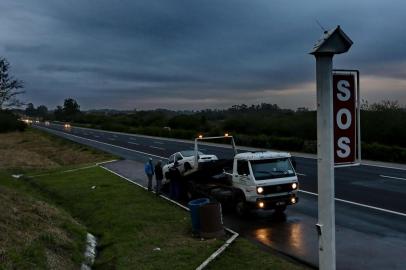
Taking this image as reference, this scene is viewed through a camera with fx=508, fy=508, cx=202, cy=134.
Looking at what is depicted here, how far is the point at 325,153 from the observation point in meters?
6.44

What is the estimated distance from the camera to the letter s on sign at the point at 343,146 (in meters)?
Result: 6.64

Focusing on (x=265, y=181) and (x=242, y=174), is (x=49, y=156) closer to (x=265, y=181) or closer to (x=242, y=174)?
(x=242, y=174)

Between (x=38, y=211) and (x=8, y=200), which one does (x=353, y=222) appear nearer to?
(x=38, y=211)

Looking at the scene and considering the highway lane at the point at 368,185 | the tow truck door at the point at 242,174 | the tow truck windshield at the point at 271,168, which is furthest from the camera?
the highway lane at the point at 368,185

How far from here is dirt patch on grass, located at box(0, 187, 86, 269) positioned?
10259 mm

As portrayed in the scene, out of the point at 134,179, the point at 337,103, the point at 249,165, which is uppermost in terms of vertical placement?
the point at 337,103

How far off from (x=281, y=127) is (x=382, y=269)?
49772 mm

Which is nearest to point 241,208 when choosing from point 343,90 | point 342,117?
point 342,117

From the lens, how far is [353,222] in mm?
15336

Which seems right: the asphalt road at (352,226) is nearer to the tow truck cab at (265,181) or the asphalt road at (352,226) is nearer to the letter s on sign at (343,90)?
the tow truck cab at (265,181)

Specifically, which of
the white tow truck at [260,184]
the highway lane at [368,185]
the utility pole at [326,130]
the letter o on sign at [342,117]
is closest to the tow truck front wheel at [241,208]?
the white tow truck at [260,184]

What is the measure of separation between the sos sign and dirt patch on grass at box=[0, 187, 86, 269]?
20.9 ft

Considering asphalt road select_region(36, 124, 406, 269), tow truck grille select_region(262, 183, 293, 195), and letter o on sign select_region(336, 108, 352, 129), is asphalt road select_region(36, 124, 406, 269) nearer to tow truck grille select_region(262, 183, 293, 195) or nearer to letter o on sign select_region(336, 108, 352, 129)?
tow truck grille select_region(262, 183, 293, 195)

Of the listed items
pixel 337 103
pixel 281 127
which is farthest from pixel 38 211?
pixel 281 127
